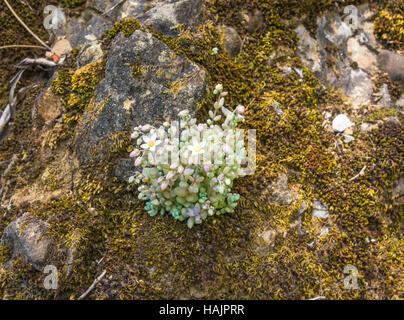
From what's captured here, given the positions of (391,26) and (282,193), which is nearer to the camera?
(282,193)

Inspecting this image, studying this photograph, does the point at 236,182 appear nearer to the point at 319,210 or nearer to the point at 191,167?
the point at 191,167

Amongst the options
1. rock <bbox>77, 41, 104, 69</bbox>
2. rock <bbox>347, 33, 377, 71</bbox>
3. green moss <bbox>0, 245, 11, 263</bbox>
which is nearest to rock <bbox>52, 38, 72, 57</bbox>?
rock <bbox>77, 41, 104, 69</bbox>

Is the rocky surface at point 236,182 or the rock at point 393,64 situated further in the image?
the rock at point 393,64

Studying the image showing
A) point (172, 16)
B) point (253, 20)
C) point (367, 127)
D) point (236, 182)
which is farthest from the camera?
point (253, 20)

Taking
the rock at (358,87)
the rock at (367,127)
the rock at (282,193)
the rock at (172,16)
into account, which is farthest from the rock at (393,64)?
the rock at (172,16)

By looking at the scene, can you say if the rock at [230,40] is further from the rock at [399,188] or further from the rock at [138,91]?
Answer: the rock at [399,188]

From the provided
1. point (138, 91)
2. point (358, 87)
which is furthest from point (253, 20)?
point (138, 91)
